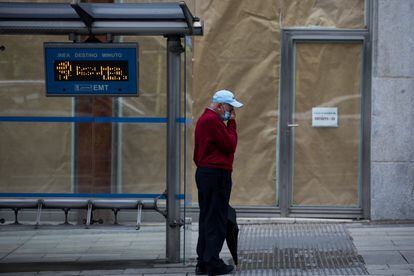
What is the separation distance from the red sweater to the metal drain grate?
121 cm

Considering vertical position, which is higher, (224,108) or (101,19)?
(101,19)

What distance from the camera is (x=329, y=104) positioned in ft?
36.9

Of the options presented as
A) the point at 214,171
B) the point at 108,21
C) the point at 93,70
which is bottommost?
the point at 214,171

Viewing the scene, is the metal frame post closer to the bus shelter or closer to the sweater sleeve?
the bus shelter

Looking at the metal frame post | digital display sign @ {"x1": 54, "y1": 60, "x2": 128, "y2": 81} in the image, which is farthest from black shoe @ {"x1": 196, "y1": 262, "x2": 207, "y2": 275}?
digital display sign @ {"x1": 54, "y1": 60, "x2": 128, "y2": 81}

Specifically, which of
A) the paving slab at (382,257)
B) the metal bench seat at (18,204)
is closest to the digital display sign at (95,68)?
the metal bench seat at (18,204)

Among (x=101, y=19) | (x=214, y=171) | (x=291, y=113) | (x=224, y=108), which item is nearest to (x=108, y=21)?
(x=101, y=19)

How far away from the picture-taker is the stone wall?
11.0 meters

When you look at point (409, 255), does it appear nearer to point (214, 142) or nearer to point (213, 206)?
point (213, 206)

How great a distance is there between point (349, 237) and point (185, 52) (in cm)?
328

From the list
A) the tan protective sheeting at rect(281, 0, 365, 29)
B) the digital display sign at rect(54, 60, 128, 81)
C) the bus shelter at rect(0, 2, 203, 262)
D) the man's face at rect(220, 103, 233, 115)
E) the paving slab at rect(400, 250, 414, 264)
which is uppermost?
the tan protective sheeting at rect(281, 0, 365, 29)

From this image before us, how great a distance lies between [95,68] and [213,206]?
1.97 metres

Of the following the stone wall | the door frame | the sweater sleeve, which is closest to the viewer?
the sweater sleeve

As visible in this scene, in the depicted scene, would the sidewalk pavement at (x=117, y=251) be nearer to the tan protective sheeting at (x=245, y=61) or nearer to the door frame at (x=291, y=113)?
the door frame at (x=291, y=113)
